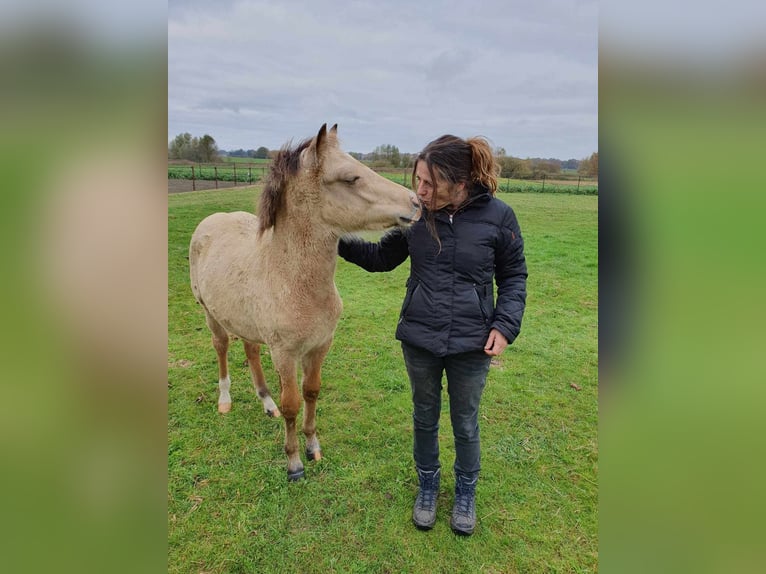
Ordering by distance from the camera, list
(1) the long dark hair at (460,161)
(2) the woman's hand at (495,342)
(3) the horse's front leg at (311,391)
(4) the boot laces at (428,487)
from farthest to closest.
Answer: (3) the horse's front leg at (311,391), (4) the boot laces at (428,487), (2) the woman's hand at (495,342), (1) the long dark hair at (460,161)

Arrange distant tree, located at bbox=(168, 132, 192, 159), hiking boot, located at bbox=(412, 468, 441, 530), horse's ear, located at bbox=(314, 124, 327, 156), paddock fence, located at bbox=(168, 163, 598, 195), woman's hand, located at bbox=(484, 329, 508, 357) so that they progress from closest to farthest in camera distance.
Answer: distant tree, located at bbox=(168, 132, 192, 159)
woman's hand, located at bbox=(484, 329, 508, 357)
horse's ear, located at bbox=(314, 124, 327, 156)
hiking boot, located at bbox=(412, 468, 441, 530)
paddock fence, located at bbox=(168, 163, 598, 195)

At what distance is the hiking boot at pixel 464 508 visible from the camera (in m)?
2.93

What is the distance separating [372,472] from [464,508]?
35.1 inches

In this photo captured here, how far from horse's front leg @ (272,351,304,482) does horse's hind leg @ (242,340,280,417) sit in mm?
882

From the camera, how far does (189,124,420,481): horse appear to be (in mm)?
2746

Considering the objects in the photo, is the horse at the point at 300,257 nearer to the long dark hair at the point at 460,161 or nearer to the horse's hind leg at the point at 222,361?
the long dark hair at the point at 460,161

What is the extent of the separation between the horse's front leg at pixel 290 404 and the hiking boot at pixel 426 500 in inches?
41.2

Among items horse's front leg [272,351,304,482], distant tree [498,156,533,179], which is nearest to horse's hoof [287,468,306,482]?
horse's front leg [272,351,304,482]

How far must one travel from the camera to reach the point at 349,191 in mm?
2762

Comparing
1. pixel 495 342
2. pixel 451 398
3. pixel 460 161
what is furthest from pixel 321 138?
pixel 451 398

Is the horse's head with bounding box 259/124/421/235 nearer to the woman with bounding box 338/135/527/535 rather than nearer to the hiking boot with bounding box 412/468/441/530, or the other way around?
the woman with bounding box 338/135/527/535

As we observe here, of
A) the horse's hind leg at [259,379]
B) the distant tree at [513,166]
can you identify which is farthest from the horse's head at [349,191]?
the horse's hind leg at [259,379]

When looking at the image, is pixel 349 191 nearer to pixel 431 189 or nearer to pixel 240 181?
pixel 431 189
